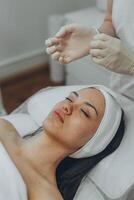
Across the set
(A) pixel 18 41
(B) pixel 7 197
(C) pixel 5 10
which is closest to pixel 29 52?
(A) pixel 18 41

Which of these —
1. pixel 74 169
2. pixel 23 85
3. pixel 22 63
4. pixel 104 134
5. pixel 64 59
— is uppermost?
pixel 64 59

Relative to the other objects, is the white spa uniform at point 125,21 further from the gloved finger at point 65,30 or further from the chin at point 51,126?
the chin at point 51,126

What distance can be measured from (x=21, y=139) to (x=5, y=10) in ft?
4.14

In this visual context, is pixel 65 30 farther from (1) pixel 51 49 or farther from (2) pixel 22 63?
(2) pixel 22 63

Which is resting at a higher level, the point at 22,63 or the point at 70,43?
the point at 70,43

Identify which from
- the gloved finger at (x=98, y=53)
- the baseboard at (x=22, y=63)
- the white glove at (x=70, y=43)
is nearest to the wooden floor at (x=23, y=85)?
the baseboard at (x=22, y=63)

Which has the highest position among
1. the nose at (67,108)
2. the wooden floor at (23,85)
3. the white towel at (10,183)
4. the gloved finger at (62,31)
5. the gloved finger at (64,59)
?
the gloved finger at (62,31)

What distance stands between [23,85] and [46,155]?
138 cm

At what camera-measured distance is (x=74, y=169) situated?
3.90ft

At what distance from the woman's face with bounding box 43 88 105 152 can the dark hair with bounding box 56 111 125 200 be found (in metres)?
0.07

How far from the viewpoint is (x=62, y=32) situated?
1271 mm

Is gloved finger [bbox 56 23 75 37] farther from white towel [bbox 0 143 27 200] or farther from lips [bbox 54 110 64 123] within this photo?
white towel [bbox 0 143 27 200]

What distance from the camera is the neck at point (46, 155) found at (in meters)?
1.17

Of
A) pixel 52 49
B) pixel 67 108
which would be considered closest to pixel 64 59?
pixel 52 49
